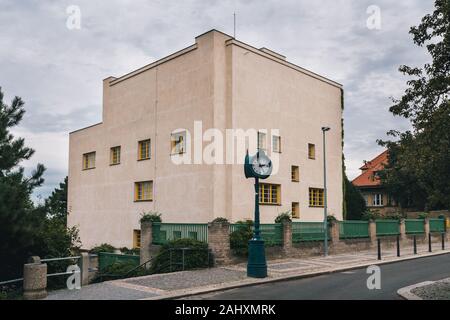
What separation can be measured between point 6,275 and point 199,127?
13602 millimetres

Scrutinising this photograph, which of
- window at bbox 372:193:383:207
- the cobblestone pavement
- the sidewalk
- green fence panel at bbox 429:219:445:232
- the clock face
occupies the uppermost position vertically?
the clock face

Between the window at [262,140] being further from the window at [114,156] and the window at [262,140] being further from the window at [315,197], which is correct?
the window at [114,156]

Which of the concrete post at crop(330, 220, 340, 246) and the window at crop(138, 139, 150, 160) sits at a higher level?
the window at crop(138, 139, 150, 160)

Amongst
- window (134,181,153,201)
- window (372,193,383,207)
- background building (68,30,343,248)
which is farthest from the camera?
window (372,193,383,207)

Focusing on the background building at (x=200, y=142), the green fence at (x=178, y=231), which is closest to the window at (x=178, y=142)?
the background building at (x=200, y=142)

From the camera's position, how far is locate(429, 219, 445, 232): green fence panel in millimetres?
36281

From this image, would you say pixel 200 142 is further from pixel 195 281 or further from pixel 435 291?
pixel 435 291

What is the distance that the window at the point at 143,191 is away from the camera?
2969 cm

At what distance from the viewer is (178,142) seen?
27.6m

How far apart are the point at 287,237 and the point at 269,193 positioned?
20.5ft

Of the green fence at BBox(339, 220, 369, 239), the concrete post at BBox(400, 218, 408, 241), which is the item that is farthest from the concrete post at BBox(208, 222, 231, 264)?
the concrete post at BBox(400, 218, 408, 241)

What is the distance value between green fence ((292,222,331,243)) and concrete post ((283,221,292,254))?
58cm

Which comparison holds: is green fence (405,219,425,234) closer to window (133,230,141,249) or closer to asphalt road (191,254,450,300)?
asphalt road (191,254,450,300)

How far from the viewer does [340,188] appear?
33.2 meters
